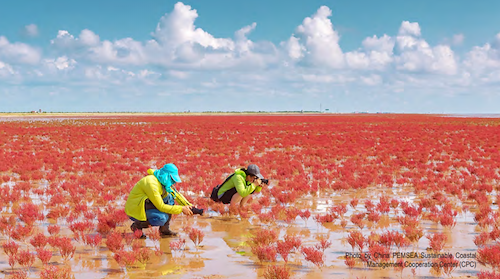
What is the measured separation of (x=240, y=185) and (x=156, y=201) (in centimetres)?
238

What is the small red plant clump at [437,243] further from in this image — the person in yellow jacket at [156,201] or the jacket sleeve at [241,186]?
the person in yellow jacket at [156,201]

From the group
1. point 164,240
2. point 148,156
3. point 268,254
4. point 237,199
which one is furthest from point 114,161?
point 268,254

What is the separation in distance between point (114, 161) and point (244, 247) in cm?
1388

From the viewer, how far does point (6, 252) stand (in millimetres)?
6016

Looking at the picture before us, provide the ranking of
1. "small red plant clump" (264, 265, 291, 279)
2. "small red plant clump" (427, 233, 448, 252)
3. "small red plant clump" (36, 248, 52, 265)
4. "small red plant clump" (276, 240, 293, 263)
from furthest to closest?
"small red plant clump" (427, 233, 448, 252)
"small red plant clump" (276, 240, 293, 263)
"small red plant clump" (36, 248, 52, 265)
"small red plant clump" (264, 265, 291, 279)

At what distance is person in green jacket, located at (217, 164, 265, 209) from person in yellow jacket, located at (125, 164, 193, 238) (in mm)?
1730

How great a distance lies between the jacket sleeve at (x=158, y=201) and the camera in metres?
6.74

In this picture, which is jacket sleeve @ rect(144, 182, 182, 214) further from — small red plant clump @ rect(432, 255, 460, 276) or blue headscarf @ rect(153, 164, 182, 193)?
small red plant clump @ rect(432, 255, 460, 276)

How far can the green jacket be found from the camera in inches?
341

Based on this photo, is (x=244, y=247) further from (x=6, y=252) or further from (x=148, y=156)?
(x=148, y=156)

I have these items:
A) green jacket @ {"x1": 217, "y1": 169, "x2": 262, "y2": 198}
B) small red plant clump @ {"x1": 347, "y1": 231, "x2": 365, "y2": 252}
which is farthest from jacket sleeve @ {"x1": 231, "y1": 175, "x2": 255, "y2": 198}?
small red plant clump @ {"x1": 347, "y1": 231, "x2": 365, "y2": 252}

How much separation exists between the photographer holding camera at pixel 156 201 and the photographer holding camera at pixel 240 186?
174 cm

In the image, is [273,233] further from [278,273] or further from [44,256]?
[44,256]

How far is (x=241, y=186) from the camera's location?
866cm
